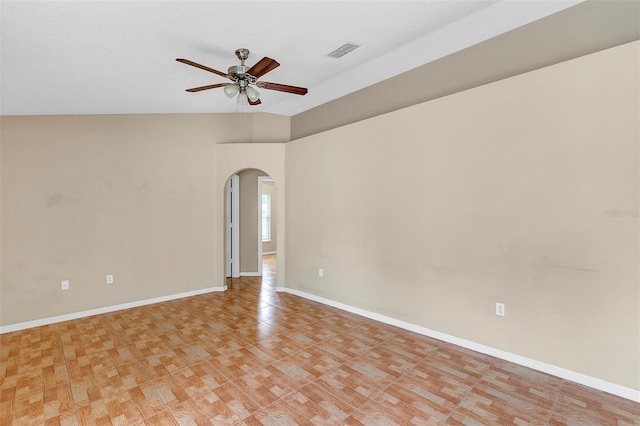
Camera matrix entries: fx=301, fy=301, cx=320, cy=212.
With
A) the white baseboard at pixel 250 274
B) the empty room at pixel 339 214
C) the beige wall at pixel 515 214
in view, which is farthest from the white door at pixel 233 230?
the beige wall at pixel 515 214

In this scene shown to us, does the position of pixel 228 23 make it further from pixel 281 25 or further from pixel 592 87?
pixel 592 87

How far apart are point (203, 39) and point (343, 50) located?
1333 mm

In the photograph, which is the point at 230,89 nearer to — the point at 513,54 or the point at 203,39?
the point at 203,39

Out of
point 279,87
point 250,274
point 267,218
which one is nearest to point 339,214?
point 279,87

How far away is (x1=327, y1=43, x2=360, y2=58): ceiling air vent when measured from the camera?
2960 mm

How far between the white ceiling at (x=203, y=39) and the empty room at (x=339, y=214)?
0.08ft

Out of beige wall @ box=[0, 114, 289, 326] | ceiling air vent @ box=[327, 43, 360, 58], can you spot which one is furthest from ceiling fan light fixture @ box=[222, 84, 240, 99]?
beige wall @ box=[0, 114, 289, 326]

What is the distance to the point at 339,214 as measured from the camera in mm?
4305

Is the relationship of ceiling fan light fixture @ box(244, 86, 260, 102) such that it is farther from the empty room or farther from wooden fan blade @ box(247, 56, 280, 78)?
wooden fan blade @ box(247, 56, 280, 78)

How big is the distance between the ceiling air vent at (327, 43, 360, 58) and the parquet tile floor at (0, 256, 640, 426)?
9.95ft

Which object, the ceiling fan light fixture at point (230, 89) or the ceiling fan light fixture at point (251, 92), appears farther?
the ceiling fan light fixture at point (251, 92)

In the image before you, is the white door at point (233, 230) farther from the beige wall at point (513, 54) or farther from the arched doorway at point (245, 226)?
the beige wall at point (513, 54)

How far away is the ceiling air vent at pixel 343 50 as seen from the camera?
296 centimetres

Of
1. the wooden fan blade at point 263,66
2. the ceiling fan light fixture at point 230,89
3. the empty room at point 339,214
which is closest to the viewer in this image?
the empty room at point 339,214
